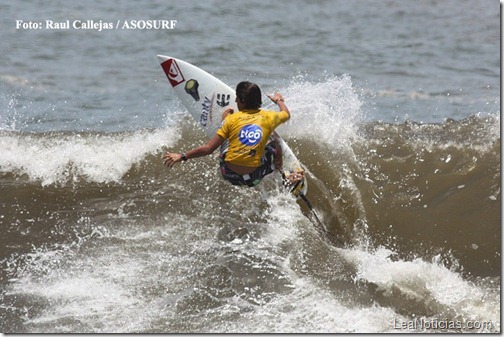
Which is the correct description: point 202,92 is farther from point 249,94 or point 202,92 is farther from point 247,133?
point 247,133

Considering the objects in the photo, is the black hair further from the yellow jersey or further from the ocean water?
the ocean water

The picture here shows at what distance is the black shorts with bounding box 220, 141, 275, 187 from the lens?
6852mm

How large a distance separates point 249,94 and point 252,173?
30.2 inches

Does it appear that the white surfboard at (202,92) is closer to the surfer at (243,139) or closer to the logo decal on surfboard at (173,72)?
the logo decal on surfboard at (173,72)

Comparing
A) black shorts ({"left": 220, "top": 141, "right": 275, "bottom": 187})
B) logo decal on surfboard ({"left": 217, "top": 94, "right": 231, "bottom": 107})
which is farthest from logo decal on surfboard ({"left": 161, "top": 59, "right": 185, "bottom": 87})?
black shorts ({"left": 220, "top": 141, "right": 275, "bottom": 187})

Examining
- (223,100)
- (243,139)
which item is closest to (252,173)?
(243,139)

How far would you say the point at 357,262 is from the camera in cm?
670

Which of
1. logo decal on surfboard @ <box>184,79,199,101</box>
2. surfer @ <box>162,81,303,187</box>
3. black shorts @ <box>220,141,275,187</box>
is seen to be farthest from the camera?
logo decal on surfboard @ <box>184,79,199,101</box>

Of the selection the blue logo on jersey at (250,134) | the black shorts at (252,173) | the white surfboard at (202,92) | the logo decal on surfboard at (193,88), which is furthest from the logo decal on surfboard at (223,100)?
the blue logo on jersey at (250,134)

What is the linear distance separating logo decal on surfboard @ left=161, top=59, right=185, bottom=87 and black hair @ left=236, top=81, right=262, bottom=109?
143 centimetres

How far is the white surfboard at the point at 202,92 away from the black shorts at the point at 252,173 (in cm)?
90

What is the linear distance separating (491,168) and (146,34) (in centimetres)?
763

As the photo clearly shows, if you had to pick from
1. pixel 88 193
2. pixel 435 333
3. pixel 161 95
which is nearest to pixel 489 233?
pixel 435 333

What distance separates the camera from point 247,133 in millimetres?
6594
